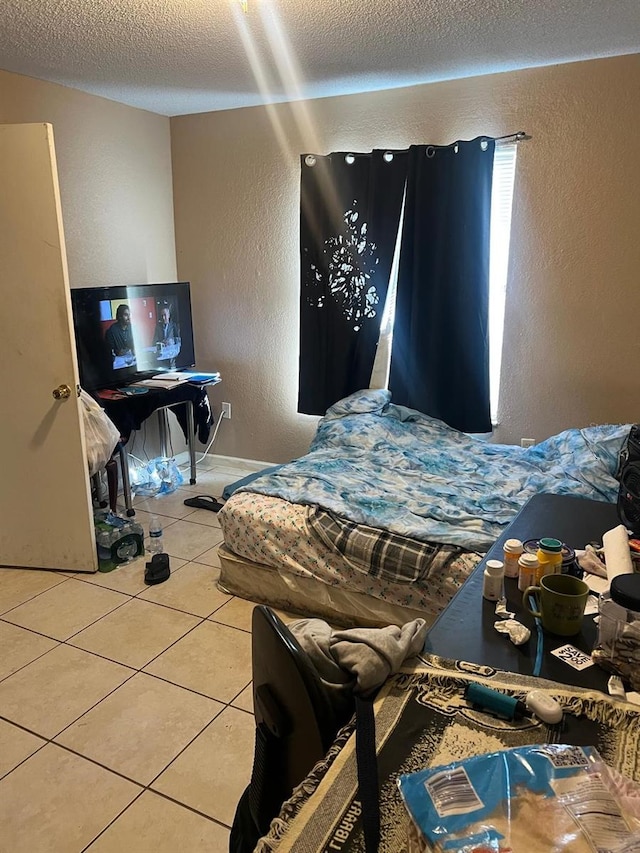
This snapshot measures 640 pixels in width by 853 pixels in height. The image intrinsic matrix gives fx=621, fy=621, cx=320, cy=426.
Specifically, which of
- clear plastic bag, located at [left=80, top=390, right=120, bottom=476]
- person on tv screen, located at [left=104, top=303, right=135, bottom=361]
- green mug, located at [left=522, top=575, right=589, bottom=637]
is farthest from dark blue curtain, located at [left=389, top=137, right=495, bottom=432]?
green mug, located at [left=522, top=575, right=589, bottom=637]

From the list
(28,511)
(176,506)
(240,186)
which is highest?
(240,186)

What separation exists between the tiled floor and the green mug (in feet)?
3.53

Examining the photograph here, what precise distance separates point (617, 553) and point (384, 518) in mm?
1148

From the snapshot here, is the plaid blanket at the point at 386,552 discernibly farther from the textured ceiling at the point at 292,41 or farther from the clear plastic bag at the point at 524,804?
the textured ceiling at the point at 292,41

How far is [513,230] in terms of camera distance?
3.50 metres

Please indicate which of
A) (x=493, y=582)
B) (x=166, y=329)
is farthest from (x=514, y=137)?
(x=493, y=582)

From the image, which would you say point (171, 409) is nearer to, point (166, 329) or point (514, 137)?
point (166, 329)

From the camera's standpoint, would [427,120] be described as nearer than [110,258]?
Yes

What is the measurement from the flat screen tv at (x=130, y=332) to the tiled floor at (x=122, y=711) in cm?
124

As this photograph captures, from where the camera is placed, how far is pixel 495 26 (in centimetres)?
269

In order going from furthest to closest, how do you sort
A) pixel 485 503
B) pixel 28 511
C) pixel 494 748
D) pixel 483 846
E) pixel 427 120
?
1. pixel 427 120
2. pixel 28 511
3. pixel 485 503
4. pixel 494 748
5. pixel 483 846

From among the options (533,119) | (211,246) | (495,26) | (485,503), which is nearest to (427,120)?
(533,119)

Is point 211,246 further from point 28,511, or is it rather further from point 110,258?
point 28,511

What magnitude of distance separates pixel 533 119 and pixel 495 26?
748 mm
